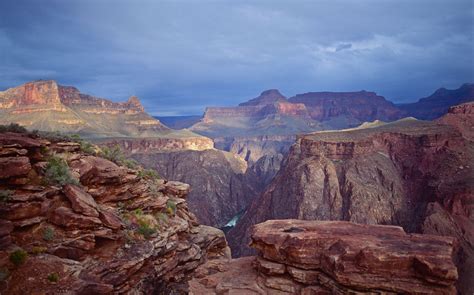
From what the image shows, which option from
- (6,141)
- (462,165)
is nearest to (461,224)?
(462,165)

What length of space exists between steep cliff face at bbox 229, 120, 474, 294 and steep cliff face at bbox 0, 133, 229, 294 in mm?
51918

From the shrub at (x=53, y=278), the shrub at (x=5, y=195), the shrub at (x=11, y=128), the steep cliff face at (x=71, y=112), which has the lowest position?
the shrub at (x=53, y=278)

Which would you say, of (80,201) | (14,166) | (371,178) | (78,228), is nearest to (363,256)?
(78,228)

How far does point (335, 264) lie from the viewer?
57.1ft

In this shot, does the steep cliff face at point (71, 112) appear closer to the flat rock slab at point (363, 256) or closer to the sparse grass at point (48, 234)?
the flat rock slab at point (363, 256)

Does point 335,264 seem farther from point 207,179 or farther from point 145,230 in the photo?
point 207,179

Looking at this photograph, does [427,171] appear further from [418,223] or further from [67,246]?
[67,246]

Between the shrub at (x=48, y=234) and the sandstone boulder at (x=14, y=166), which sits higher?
the sandstone boulder at (x=14, y=166)

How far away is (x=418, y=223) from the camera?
63281mm

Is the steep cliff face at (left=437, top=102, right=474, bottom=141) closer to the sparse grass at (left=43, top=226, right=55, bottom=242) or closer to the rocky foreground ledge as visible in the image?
the rocky foreground ledge

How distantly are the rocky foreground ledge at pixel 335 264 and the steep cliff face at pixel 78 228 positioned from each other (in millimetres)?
2753

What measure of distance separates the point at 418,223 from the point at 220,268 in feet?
177

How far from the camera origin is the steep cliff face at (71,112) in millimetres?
126938

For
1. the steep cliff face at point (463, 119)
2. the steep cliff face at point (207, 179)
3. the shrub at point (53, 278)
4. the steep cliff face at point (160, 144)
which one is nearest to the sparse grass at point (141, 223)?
the shrub at point (53, 278)
